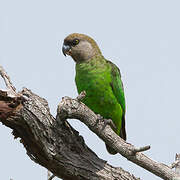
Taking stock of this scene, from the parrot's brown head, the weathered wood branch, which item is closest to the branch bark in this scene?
the weathered wood branch

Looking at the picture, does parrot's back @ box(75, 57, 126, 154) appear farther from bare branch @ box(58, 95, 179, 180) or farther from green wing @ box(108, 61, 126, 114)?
→ bare branch @ box(58, 95, 179, 180)

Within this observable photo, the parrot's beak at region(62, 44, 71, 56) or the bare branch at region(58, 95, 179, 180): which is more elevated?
the parrot's beak at region(62, 44, 71, 56)

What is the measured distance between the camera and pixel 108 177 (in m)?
5.16

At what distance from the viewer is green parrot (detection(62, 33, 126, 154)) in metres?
6.30

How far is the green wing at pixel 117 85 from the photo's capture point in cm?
661

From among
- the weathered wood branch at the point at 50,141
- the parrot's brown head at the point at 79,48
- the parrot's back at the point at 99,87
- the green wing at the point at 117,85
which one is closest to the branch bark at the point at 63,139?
the weathered wood branch at the point at 50,141

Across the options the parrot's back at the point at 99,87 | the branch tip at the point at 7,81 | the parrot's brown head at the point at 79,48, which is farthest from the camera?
the parrot's brown head at the point at 79,48

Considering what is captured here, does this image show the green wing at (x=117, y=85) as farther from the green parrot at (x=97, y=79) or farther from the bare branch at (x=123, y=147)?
the bare branch at (x=123, y=147)

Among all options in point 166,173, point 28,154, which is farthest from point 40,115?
point 166,173

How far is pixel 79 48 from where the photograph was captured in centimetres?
702

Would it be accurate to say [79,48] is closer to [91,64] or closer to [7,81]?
[91,64]

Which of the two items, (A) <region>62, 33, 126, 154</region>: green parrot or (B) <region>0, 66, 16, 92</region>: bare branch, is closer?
(B) <region>0, 66, 16, 92</region>: bare branch

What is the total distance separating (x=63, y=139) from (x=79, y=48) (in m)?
2.76

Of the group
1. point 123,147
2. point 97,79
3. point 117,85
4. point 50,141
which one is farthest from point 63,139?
point 117,85
